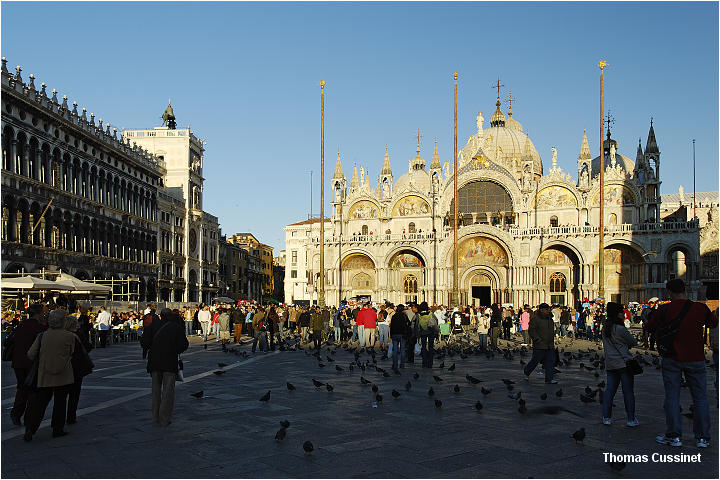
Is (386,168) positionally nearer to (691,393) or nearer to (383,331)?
(383,331)

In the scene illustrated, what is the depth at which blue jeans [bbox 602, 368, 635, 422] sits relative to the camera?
867 cm

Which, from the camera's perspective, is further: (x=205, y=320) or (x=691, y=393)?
(x=205, y=320)

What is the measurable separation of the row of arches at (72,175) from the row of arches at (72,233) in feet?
5.06

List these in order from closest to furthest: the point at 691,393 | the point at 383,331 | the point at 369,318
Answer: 1. the point at 691,393
2. the point at 369,318
3. the point at 383,331

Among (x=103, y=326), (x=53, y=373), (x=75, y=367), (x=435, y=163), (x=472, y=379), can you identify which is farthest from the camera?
(x=435, y=163)

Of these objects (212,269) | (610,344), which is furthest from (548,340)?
(212,269)

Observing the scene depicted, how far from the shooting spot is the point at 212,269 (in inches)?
2660

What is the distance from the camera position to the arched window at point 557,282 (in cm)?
5447

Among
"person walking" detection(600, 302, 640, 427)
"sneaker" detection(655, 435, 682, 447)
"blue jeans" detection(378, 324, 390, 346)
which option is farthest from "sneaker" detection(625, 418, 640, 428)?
"blue jeans" detection(378, 324, 390, 346)

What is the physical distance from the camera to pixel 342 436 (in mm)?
8164

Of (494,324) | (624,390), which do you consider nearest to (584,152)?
(494,324)

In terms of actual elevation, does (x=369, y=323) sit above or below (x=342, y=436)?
above

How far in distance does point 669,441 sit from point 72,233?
129ft

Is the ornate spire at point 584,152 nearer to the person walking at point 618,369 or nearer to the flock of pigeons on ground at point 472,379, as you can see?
the flock of pigeons on ground at point 472,379
